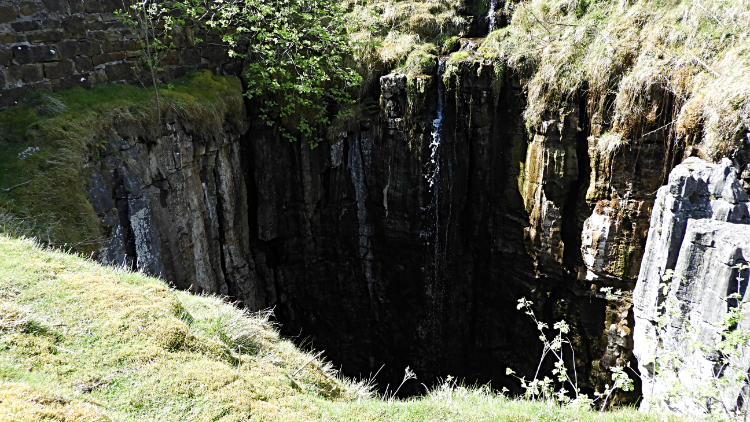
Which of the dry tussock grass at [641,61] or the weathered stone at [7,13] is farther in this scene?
the dry tussock grass at [641,61]

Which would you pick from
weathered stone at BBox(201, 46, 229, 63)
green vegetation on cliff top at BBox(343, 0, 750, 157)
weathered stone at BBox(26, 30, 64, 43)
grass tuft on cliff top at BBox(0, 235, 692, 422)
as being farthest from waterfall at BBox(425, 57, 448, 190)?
weathered stone at BBox(26, 30, 64, 43)

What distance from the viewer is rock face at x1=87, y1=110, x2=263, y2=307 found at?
8.50 metres

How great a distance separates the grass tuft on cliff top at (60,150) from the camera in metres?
7.20

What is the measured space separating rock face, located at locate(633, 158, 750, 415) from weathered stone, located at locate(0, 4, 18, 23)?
1064 cm

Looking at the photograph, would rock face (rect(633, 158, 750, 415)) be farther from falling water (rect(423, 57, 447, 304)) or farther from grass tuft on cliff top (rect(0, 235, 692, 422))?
falling water (rect(423, 57, 447, 304))

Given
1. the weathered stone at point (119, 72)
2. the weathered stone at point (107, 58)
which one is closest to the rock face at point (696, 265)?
the weathered stone at point (119, 72)

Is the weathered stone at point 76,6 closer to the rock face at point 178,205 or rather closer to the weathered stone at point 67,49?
the weathered stone at point 67,49

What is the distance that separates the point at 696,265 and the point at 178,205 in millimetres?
8983

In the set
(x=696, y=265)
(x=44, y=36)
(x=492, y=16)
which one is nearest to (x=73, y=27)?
(x=44, y=36)

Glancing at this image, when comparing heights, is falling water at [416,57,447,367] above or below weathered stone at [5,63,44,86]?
below

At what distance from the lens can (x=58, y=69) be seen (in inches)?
346

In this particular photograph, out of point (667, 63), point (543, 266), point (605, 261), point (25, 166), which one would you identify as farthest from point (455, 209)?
point (25, 166)

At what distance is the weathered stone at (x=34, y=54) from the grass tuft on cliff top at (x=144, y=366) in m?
3.89

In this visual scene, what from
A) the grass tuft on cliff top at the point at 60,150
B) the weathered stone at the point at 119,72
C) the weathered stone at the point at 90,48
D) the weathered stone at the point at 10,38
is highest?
the weathered stone at the point at 90,48
